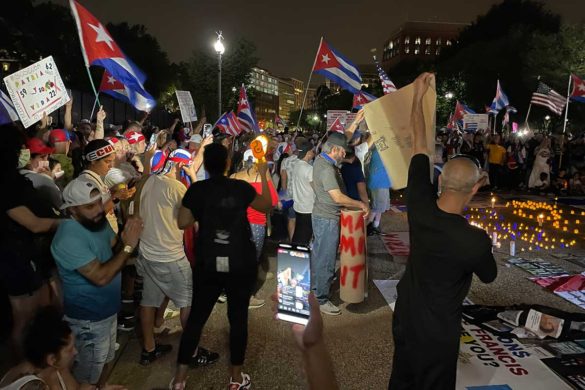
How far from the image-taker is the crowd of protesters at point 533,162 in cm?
1526

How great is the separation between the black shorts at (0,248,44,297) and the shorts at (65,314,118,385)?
0.62m

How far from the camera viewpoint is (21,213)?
11.1 ft

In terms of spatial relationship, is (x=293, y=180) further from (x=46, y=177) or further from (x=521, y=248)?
(x=521, y=248)

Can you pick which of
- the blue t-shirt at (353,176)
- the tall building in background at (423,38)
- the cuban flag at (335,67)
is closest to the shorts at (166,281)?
the blue t-shirt at (353,176)

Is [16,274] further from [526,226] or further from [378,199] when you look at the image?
[526,226]

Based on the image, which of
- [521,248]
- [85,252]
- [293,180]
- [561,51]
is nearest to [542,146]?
[521,248]

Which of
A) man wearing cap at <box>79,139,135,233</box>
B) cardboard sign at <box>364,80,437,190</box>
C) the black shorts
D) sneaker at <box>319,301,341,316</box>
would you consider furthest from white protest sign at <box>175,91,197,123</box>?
cardboard sign at <box>364,80,437,190</box>

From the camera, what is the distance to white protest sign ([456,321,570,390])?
12.5 feet

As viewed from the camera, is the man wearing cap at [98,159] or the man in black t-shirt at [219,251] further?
the man wearing cap at [98,159]

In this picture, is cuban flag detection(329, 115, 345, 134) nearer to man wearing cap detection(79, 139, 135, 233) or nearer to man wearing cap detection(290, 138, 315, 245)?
man wearing cap detection(290, 138, 315, 245)

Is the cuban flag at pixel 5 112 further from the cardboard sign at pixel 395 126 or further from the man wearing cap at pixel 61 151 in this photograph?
the cardboard sign at pixel 395 126

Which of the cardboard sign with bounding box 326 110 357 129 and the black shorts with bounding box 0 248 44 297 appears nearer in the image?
the black shorts with bounding box 0 248 44 297

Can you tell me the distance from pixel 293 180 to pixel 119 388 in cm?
392

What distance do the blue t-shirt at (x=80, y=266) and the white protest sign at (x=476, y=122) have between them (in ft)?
61.2
